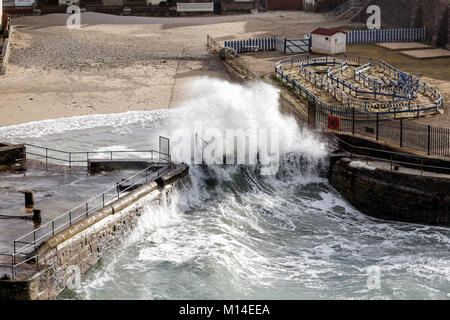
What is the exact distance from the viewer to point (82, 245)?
2411cm

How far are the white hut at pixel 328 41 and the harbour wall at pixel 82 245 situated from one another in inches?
913

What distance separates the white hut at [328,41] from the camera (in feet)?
163

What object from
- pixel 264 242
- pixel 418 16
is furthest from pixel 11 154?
pixel 418 16

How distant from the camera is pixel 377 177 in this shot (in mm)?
30391

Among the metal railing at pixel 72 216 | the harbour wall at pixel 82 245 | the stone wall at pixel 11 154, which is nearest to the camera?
the harbour wall at pixel 82 245

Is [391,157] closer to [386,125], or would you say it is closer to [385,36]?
[386,125]

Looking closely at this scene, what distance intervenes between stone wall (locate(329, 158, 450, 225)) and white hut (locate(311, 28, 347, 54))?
63.2ft

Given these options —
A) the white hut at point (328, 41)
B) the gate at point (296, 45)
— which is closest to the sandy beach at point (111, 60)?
the gate at point (296, 45)

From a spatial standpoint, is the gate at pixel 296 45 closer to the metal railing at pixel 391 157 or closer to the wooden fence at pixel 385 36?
the wooden fence at pixel 385 36

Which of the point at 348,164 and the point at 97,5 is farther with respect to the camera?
the point at 97,5

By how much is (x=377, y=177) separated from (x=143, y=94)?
17.3 metres
